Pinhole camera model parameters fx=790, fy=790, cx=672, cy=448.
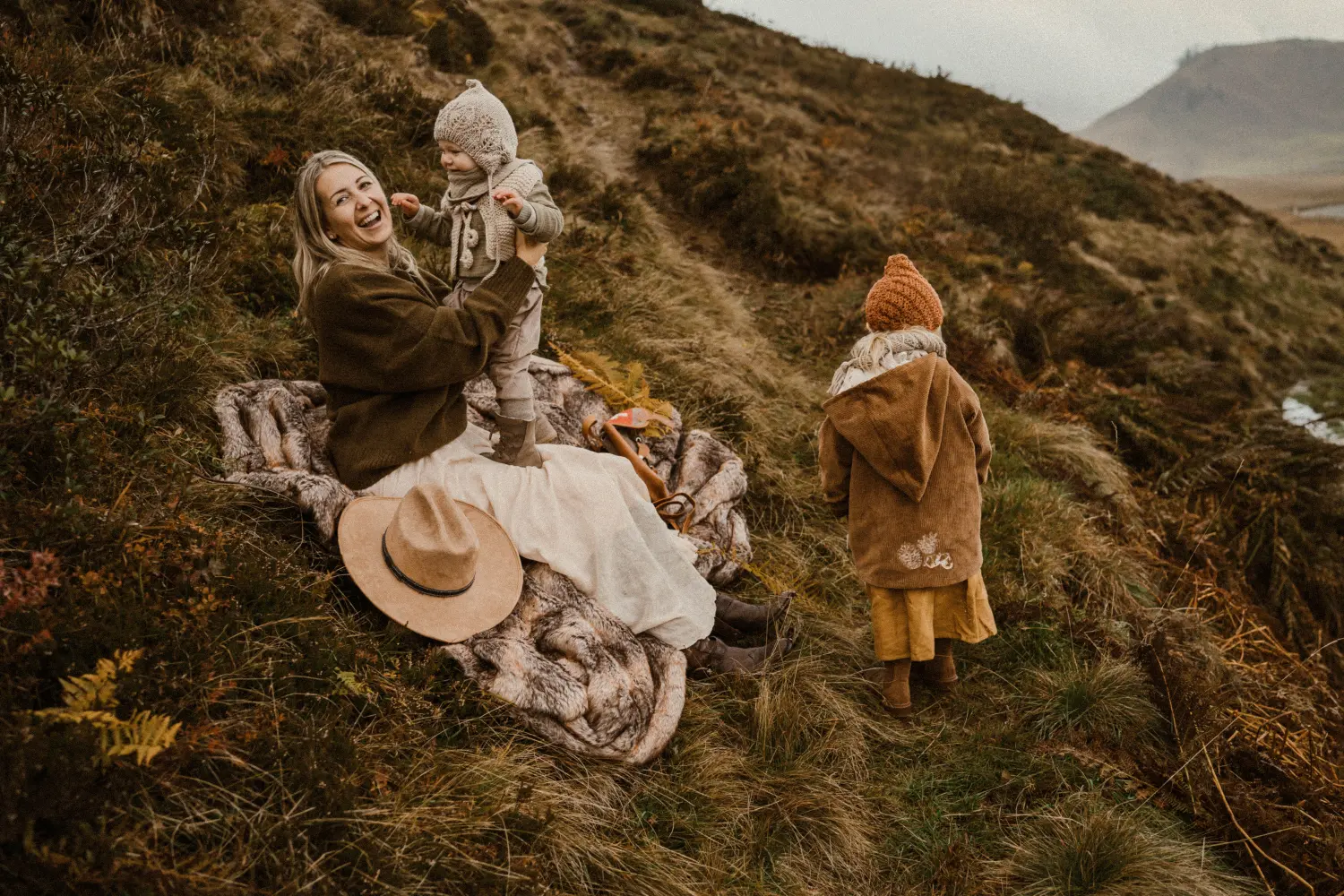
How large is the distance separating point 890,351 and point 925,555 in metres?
0.94

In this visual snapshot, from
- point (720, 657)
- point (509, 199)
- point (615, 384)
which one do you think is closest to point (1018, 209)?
point (615, 384)

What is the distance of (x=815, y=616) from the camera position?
4.30 meters

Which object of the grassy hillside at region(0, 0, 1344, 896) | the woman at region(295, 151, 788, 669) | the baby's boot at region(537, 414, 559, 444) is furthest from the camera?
the baby's boot at region(537, 414, 559, 444)

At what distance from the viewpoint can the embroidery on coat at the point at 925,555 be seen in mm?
3604

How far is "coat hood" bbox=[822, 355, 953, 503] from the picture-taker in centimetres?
344

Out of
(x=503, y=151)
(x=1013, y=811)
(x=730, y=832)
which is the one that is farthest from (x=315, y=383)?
(x=1013, y=811)

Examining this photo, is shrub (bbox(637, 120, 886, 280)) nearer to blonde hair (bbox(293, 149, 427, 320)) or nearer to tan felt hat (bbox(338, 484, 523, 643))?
blonde hair (bbox(293, 149, 427, 320))

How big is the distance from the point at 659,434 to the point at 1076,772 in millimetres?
2633

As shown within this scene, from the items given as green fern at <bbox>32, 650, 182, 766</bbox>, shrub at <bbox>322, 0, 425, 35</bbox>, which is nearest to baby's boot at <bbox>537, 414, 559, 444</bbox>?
green fern at <bbox>32, 650, 182, 766</bbox>

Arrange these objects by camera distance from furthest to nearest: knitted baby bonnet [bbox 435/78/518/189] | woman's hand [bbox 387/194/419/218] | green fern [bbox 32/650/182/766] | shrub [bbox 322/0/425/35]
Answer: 1. shrub [bbox 322/0/425/35]
2. woman's hand [bbox 387/194/419/218]
3. knitted baby bonnet [bbox 435/78/518/189]
4. green fern [bbox 32/650/182/766]

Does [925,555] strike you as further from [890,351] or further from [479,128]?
[479,128]

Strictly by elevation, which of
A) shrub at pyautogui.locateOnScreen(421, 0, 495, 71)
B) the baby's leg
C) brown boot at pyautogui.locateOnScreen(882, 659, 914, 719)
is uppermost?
shrub at pyautogui.locateOnScreen(421, 0, 495, 71)

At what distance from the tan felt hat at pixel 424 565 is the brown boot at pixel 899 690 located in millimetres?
1929

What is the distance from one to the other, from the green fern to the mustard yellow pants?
285 cm
